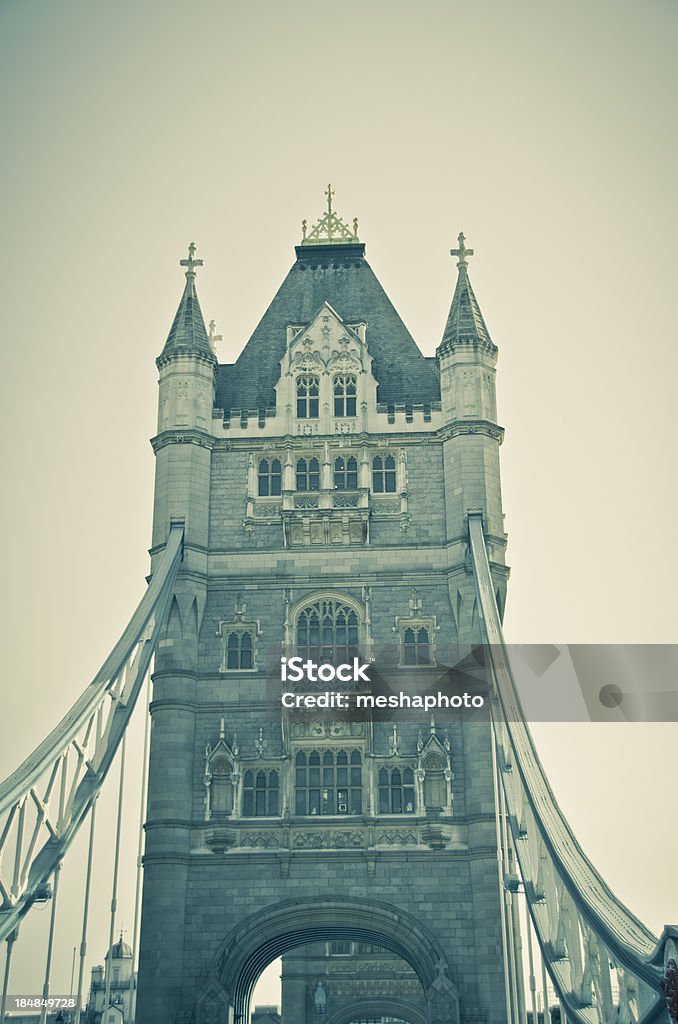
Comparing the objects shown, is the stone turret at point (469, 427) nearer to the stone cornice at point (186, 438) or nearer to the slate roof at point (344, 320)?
the slate roof at point (344, 320)

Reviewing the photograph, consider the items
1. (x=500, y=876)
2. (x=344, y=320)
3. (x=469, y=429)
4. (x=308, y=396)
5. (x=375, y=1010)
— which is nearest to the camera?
(x=500, y=876)

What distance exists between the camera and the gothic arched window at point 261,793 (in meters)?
40.1

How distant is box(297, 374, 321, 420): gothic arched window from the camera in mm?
45812

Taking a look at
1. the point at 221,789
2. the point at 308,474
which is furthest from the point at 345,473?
the point at 221,789

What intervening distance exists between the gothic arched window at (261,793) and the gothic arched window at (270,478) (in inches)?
343

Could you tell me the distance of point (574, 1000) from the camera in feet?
79.9

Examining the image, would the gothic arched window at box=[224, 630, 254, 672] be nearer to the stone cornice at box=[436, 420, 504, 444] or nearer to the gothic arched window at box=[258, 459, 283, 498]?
the gothic arched window at box=[258, 459, 283, 498]

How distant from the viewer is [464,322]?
152 feet

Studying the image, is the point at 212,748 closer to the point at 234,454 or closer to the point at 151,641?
the point at 151,641

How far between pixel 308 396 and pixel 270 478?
10.5 ft

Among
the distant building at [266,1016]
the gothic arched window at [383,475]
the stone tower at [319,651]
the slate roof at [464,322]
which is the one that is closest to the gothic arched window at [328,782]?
the stone tower at [319,651]

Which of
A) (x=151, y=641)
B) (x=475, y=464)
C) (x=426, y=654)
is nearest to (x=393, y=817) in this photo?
(x=426, y=654)

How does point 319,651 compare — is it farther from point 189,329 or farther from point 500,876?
point 189,329

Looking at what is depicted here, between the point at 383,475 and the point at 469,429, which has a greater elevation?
the point at 469,429
